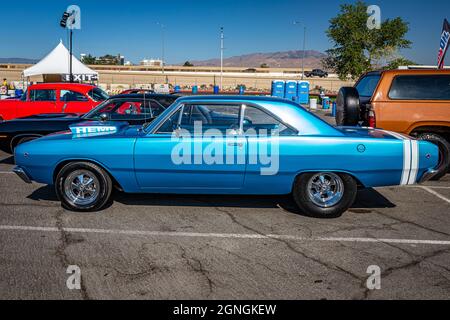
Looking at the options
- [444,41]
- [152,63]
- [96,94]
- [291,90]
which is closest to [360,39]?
[291,90]

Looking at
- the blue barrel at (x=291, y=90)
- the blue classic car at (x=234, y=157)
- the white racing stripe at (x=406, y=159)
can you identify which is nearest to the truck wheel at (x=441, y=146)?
the blue classic car at (x=234, y=157)

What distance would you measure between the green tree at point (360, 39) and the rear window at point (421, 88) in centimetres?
2321

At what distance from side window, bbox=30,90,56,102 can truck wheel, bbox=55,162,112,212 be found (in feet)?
21.9

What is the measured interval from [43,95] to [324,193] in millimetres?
8777

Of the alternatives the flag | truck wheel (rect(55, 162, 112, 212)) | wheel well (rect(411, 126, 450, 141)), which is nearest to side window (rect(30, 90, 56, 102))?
truck wheel (rect(55, 162, 112, 212))

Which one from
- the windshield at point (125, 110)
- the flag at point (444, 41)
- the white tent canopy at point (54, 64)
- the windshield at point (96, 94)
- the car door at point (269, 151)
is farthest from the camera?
the white tent canopy at point (54, 64)

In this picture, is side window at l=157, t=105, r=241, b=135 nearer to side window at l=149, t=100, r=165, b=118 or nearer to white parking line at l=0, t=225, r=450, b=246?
white parking line at l=0, t=225, r=450, b=246

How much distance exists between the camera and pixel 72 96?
35.7 ft

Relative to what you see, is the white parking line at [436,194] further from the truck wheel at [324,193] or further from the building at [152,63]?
the building at [152,63]

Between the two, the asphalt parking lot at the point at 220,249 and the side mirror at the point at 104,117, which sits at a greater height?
the side mirror at the point at 104,117

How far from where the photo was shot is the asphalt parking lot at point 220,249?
326cm

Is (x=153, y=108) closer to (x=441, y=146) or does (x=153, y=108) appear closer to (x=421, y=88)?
(x=421, y=88)
